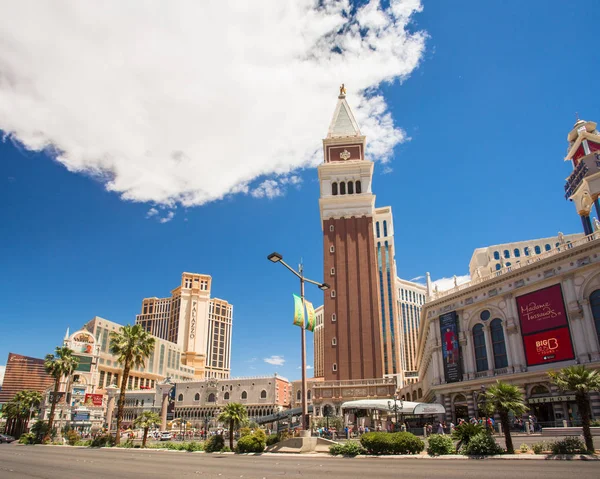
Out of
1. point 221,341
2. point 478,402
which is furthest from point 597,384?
point 221,341

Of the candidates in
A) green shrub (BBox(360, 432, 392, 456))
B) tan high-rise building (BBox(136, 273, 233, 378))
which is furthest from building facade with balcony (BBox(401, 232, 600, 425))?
tan high-rise building (BBox(136, 273, 233, 378))

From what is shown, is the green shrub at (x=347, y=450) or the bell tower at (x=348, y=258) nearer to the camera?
the green shrub at (x=347, y=450)

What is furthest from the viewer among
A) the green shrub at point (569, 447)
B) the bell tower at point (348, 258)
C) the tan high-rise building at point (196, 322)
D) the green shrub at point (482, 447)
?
the tan high-rise building at point (196, 322)

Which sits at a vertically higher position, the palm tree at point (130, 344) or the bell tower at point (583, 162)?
the bell tower at point (583, 162)

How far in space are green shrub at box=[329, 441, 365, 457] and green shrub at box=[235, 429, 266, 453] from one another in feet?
18.5

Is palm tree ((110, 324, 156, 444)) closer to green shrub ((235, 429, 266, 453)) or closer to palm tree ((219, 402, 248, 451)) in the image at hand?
palm tree ((219, 402, 248, 451))

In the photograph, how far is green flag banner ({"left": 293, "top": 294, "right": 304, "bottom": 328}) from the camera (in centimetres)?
2320

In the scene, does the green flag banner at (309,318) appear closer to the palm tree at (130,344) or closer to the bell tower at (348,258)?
the palm tree at (130,344)

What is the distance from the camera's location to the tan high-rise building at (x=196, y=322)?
163625 millimetres

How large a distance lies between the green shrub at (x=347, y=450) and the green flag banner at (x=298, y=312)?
7.14 m

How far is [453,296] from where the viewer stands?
1854 inches

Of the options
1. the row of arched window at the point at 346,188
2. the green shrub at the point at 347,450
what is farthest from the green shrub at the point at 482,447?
the row of arched window at the point at 346,188

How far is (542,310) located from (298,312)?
25582 mm

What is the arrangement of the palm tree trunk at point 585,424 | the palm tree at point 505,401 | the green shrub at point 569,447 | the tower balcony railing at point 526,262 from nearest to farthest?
the green shrub at point 569,447, the palm tree trunk at point 585,424, the palm tree at point 505,401, the tower balcony railing at point 526,262
